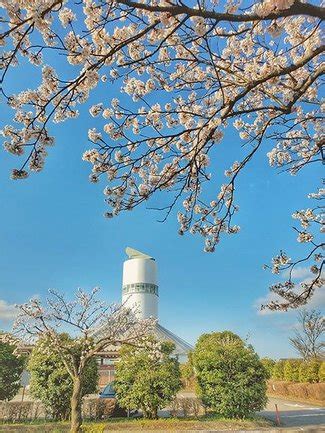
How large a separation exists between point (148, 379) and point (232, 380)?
2684mm

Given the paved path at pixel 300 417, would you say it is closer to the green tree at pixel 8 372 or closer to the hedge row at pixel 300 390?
the hedge row at pixel 300 390

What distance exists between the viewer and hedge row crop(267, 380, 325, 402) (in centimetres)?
2014

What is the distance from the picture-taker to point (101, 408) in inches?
544

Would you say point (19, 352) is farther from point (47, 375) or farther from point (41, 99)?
point (41, 99)

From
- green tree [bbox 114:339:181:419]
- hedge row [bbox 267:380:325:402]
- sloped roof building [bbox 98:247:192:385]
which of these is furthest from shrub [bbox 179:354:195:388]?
sloped roof building [bbox 98:247:192:385]

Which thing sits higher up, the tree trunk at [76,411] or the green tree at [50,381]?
the green tree at [50,381]

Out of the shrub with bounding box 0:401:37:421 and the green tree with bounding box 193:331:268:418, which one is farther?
the shrub with bounding box 0:401:37:421

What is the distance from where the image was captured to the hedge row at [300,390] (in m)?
20.1

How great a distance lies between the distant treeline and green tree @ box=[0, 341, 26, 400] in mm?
12055

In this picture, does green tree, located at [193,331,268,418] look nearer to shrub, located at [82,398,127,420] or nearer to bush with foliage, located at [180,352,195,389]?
shrub, located at [82,398,127,420]

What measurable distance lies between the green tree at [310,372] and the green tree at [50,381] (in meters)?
15.6

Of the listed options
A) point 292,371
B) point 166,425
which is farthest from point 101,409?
point 292,371

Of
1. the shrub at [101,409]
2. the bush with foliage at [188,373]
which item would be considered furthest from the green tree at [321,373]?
the shrub at [101,409]

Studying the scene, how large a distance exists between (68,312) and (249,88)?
10.8 m
